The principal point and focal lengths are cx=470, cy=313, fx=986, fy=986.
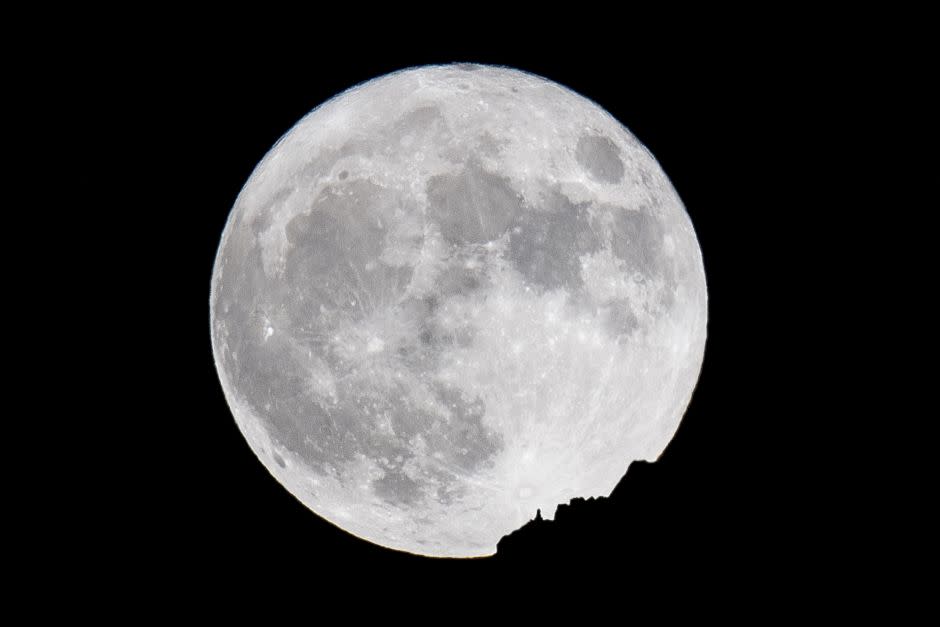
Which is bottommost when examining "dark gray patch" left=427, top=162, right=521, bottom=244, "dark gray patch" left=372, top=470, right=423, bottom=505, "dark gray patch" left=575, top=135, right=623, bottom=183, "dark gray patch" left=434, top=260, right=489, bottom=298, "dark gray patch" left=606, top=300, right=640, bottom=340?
"dark gray patch" left=372, top=470, right=423, bottom=505

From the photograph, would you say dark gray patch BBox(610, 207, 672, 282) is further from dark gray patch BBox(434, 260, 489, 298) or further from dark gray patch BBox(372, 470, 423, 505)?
dark gray patch BBox(372, 470, 423, 505)

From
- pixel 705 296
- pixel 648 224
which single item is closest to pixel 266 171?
pixel 648 224

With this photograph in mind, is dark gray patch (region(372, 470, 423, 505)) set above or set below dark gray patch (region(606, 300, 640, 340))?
below

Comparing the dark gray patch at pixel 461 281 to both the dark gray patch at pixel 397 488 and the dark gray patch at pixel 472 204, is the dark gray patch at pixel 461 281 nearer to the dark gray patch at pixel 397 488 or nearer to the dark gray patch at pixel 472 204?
the dark gray patch at pixel 472 204

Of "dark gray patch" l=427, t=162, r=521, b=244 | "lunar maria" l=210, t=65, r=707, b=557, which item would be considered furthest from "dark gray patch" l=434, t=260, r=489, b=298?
"dark gray patch" l=427, t=162, r=521, b=244

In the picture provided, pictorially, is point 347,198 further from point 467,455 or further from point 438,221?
point 467,455

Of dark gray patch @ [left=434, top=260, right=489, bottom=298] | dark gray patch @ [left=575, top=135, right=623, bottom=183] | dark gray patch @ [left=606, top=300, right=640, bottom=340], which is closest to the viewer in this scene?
dark gray patch @ [left=434, top=260, right=489, bottom=298]
